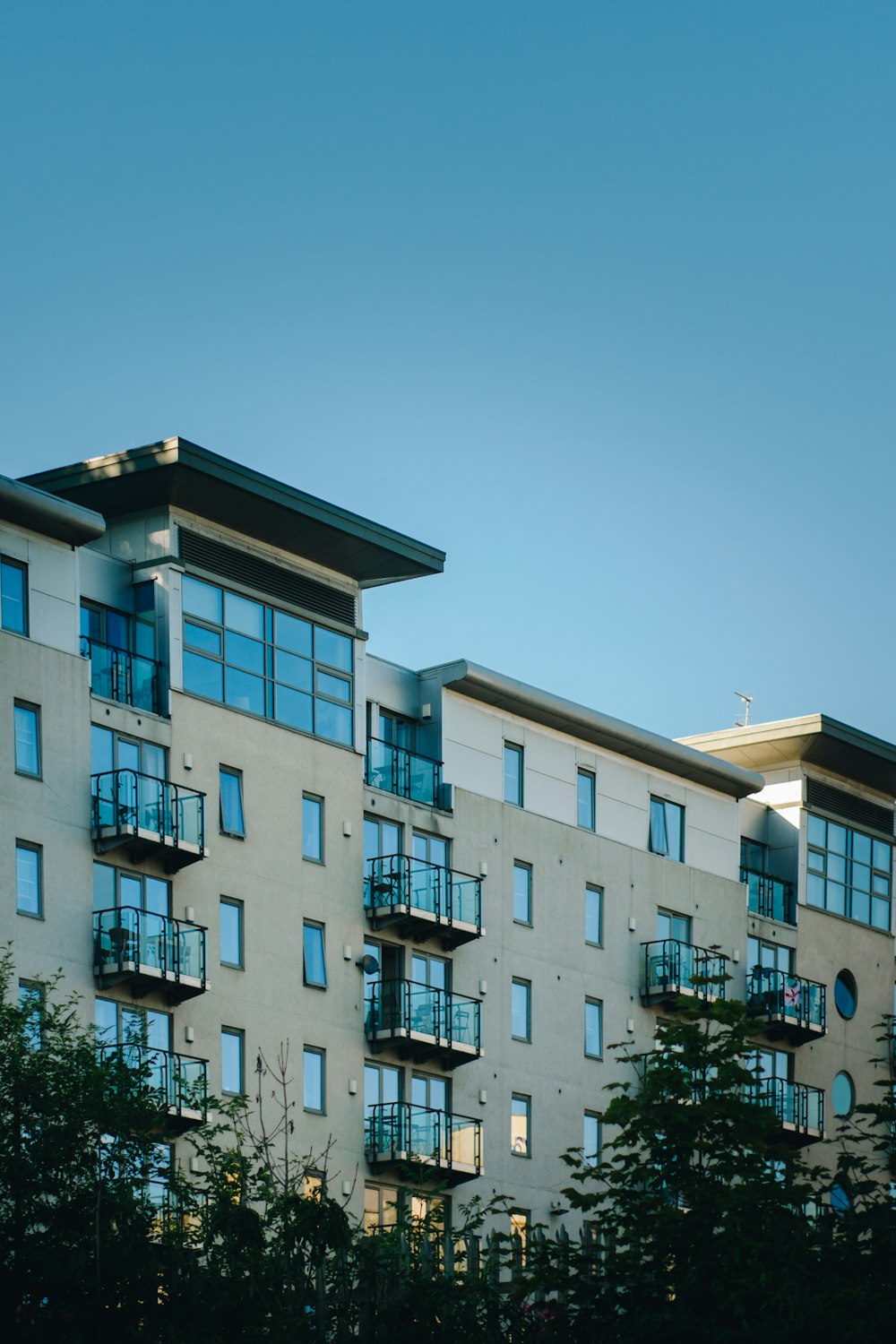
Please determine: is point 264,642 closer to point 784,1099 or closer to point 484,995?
point 484,995

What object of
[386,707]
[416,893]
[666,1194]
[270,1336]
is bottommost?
[270,1336]

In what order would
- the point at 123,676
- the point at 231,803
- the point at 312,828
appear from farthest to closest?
the point at 312,828, the point at 231,803, the point at 123,676

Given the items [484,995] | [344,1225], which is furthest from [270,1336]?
[484,995]

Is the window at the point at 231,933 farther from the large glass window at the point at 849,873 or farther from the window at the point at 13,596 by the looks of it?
the large glass window at the point at 849,873

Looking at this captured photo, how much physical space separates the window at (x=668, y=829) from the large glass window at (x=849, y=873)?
5385 mm

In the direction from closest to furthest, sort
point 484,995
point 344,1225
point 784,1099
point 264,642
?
point 344,1225
point 264,642
point 484,995
point 784,1099

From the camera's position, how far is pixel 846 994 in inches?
2591

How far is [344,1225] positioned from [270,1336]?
324cm

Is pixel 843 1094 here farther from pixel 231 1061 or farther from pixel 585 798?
pixel 231 1061

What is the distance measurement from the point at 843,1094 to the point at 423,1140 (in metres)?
17.6

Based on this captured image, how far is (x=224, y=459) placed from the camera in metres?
47.8

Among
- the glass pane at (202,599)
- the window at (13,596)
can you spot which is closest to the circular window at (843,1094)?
the glass pane at (202,599)

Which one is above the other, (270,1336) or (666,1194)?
(666,1194)

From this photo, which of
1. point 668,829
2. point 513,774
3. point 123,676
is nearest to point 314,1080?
point 123,676
